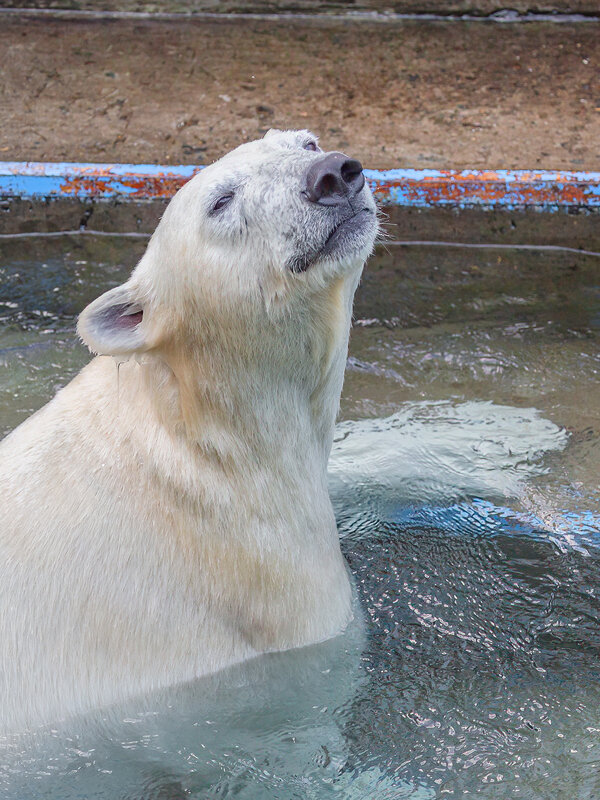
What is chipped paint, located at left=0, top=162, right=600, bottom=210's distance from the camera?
4.64 metres

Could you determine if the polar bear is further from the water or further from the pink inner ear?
the water

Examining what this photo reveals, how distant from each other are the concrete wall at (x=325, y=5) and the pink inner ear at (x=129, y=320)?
182 inches

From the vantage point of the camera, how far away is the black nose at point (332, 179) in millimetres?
2127

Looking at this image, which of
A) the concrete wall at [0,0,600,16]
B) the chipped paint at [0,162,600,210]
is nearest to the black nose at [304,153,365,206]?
the chipped paint at [0,162,600,210]

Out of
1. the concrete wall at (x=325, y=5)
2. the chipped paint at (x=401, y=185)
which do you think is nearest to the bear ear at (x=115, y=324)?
the chipped paint at (x=401, y=185)

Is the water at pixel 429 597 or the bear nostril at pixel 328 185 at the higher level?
the bear nostril at pixel 328 185

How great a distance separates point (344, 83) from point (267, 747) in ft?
13.8

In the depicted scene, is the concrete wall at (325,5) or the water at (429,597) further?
the concrete wall at (325,5)

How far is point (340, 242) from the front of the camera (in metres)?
2.16

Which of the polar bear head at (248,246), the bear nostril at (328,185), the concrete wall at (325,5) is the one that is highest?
the concrete wall at (325,5)

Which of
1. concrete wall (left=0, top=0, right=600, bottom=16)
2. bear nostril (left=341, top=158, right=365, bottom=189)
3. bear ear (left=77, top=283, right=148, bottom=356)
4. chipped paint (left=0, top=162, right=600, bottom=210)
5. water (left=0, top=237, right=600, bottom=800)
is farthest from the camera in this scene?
concrete wall (left=0, top=0, right=600, bottom=16)

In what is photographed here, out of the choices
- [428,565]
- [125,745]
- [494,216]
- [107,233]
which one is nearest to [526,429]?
[428,565]

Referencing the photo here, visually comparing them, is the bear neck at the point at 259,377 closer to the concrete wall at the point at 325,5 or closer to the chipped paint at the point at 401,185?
the chipped paint at the point at 401,185

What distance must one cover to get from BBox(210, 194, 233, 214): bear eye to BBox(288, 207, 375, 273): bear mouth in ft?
0.66
